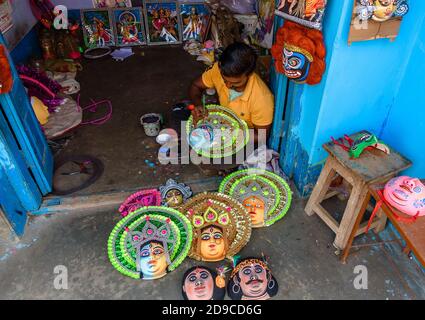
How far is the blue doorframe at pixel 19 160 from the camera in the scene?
271cm

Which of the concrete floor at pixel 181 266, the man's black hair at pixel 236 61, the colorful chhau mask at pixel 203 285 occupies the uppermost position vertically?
the man's black hair at pixel 236 61

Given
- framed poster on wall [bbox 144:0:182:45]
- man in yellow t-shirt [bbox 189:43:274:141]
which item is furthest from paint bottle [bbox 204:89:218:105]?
framed poster on wall [bbox 144:0:182:45]

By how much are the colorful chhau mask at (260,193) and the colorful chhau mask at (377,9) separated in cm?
144

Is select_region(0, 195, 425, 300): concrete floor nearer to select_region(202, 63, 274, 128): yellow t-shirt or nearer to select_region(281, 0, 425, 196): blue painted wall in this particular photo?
select_region(281, 0, 425, 196): blue painted wall

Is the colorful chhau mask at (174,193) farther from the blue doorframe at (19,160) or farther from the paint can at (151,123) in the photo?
the blue doorframe at (19,160)

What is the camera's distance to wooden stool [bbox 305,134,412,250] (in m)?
2.39

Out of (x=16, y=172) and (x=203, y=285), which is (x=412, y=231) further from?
(x=16, y=172)

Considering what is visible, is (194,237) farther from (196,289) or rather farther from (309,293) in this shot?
(309,293)

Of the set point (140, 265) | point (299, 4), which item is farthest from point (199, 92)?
point (140, 265)

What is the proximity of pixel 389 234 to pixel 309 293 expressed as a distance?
0.87 metres

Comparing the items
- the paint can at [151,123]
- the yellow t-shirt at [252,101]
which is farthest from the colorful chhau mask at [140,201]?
the yellow t-shirt at [252,101]

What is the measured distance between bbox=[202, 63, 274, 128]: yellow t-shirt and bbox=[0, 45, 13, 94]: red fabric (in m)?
1.65

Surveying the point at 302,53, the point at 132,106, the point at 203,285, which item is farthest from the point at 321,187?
the point at 132,106

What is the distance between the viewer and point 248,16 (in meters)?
4.57
